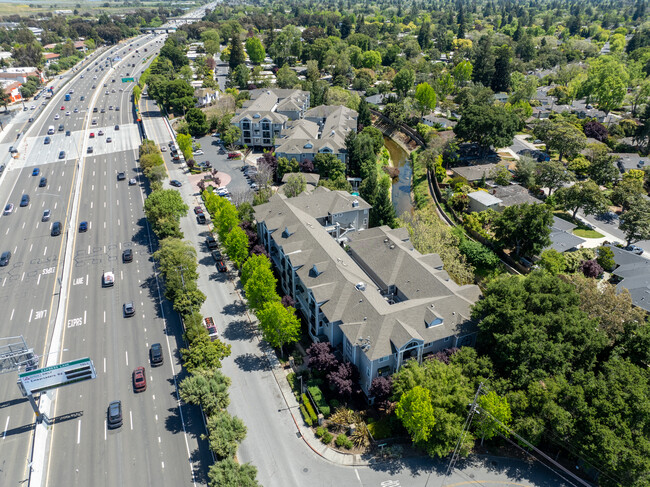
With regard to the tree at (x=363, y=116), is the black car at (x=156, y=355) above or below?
below

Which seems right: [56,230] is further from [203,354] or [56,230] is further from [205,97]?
[205,97]

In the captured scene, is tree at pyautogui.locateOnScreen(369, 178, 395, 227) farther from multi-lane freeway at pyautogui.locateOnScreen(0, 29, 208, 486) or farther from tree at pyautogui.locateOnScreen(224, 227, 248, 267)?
multi-lane freeway at pyautogui.locateOnScreen(0, 29, 208, 486)

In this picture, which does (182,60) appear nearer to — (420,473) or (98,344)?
(98,344)

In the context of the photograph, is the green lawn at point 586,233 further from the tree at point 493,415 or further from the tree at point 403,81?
the tree at point 403,81

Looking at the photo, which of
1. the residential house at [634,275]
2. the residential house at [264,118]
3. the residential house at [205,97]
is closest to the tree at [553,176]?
the residential house at [634,275]

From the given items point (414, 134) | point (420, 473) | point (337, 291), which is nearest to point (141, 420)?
point (337, 291)

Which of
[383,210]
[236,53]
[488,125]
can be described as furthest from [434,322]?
[236,53]
